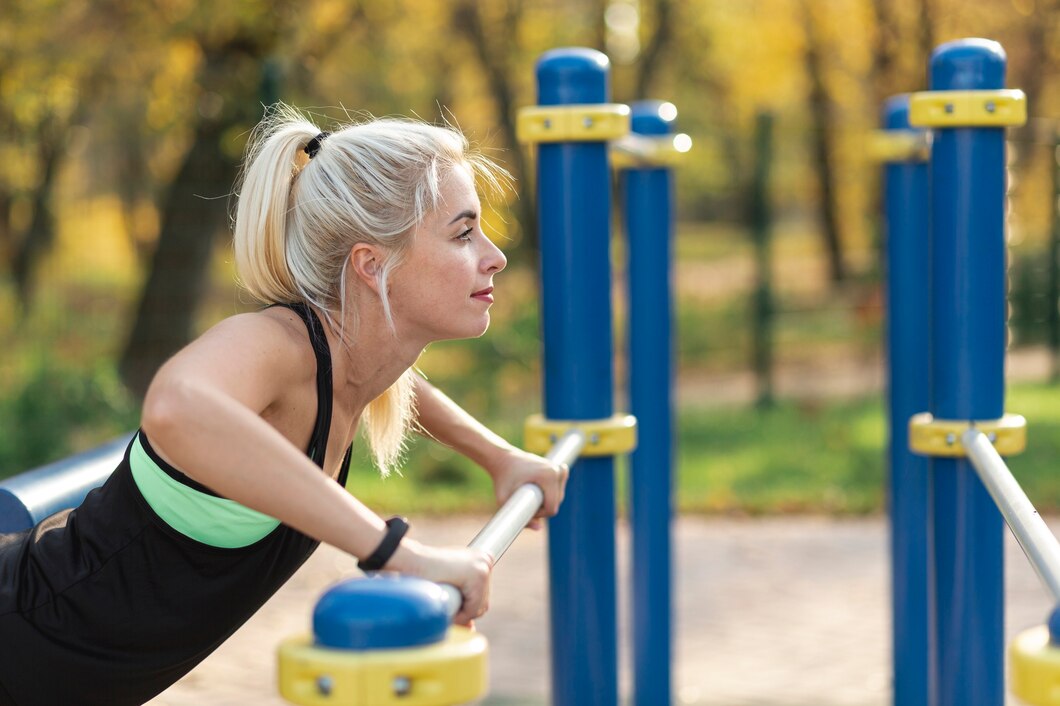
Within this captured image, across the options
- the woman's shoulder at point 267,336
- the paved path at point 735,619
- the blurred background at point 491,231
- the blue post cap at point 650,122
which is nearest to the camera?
the woman's shoulder at point 267,336

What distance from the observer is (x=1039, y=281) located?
10469 mm

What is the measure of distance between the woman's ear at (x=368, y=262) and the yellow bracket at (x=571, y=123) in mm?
575

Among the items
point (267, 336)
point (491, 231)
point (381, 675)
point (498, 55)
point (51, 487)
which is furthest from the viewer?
point (498, 55)

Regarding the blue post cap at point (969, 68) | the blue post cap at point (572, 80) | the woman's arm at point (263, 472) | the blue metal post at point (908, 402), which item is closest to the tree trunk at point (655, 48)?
the blue metal post at point (908, 402)

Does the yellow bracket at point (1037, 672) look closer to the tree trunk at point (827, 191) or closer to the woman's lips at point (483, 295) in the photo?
the woman's lips at point (483, 295)

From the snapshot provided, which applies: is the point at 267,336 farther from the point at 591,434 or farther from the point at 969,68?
the point at 969,68

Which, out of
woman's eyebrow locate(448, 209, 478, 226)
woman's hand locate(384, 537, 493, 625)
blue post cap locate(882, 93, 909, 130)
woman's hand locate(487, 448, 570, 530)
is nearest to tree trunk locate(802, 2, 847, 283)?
blue post cap locate(882, 93, 909, 130)

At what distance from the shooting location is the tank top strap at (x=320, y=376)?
1.93 metres

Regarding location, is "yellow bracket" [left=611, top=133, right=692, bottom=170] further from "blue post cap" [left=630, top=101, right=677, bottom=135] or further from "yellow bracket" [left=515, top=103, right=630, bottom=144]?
"yellow bracket" [left=515, top=103, right=630, bottom=144]

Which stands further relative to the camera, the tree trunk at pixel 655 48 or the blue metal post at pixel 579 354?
the tree trunk at pixel 655 48

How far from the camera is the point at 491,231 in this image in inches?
322

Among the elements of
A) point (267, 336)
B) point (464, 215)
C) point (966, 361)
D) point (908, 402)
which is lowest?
point (908, 402)

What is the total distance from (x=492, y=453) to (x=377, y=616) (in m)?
0.99

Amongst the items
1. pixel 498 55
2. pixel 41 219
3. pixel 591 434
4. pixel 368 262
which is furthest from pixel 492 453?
pixel 498 55
